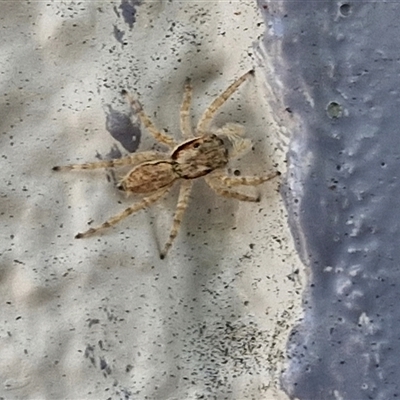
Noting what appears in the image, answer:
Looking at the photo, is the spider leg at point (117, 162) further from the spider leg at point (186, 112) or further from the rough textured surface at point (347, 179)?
the rough textured surface at point (347, 179)

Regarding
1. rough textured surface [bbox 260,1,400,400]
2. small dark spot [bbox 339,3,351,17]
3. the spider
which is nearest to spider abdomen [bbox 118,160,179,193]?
the spider

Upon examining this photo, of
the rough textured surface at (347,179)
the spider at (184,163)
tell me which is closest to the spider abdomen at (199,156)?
the spider at (184,163)

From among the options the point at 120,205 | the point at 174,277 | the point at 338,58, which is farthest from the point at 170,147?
the point at 338,58

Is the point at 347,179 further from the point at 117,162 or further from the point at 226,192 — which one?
the point at 117,162

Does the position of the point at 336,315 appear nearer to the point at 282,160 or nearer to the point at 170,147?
the point at 282,160

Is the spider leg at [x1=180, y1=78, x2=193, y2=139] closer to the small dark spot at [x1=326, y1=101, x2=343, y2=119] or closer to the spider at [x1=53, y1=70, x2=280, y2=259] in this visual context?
the spider at [x1=53, y1=70, x2=280, y2=259]

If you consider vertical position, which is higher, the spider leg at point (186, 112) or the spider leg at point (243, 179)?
the spider leg at point (186, 112)
